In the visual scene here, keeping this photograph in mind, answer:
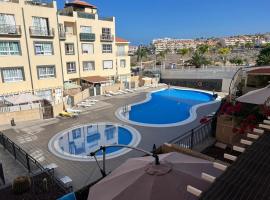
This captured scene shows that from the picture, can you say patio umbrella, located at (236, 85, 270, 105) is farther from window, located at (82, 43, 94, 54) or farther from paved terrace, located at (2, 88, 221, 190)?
window, located at (82, 43, 94, 54)

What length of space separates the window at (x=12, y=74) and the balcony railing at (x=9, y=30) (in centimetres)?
381

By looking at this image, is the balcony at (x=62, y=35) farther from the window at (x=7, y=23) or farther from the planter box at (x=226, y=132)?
the planter box at (x=226, y=132)

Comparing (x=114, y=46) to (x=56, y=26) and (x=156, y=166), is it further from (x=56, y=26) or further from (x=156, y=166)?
(x=156, y=166)

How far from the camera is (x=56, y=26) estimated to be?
27.2m

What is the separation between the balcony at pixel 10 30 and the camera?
75.1ft

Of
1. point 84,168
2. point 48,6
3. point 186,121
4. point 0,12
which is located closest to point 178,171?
point 84,168

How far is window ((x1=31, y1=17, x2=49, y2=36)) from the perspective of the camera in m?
25.4

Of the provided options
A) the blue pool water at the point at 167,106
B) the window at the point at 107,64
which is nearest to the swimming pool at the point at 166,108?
the blue pool water at the point at 167,106

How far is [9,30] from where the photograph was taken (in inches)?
918

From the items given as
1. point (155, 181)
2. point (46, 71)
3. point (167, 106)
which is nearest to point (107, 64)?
point (46, 71)

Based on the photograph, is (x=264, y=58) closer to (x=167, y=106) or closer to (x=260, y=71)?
(x=167, y=106)

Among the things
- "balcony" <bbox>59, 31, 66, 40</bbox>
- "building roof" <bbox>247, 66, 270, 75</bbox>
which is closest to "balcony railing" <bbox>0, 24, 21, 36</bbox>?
"balcony" <bbox>59, 31, 66, 40</bbox>

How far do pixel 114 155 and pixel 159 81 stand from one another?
30202 millimetres

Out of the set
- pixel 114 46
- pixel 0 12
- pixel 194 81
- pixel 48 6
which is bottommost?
pixel 194 81
